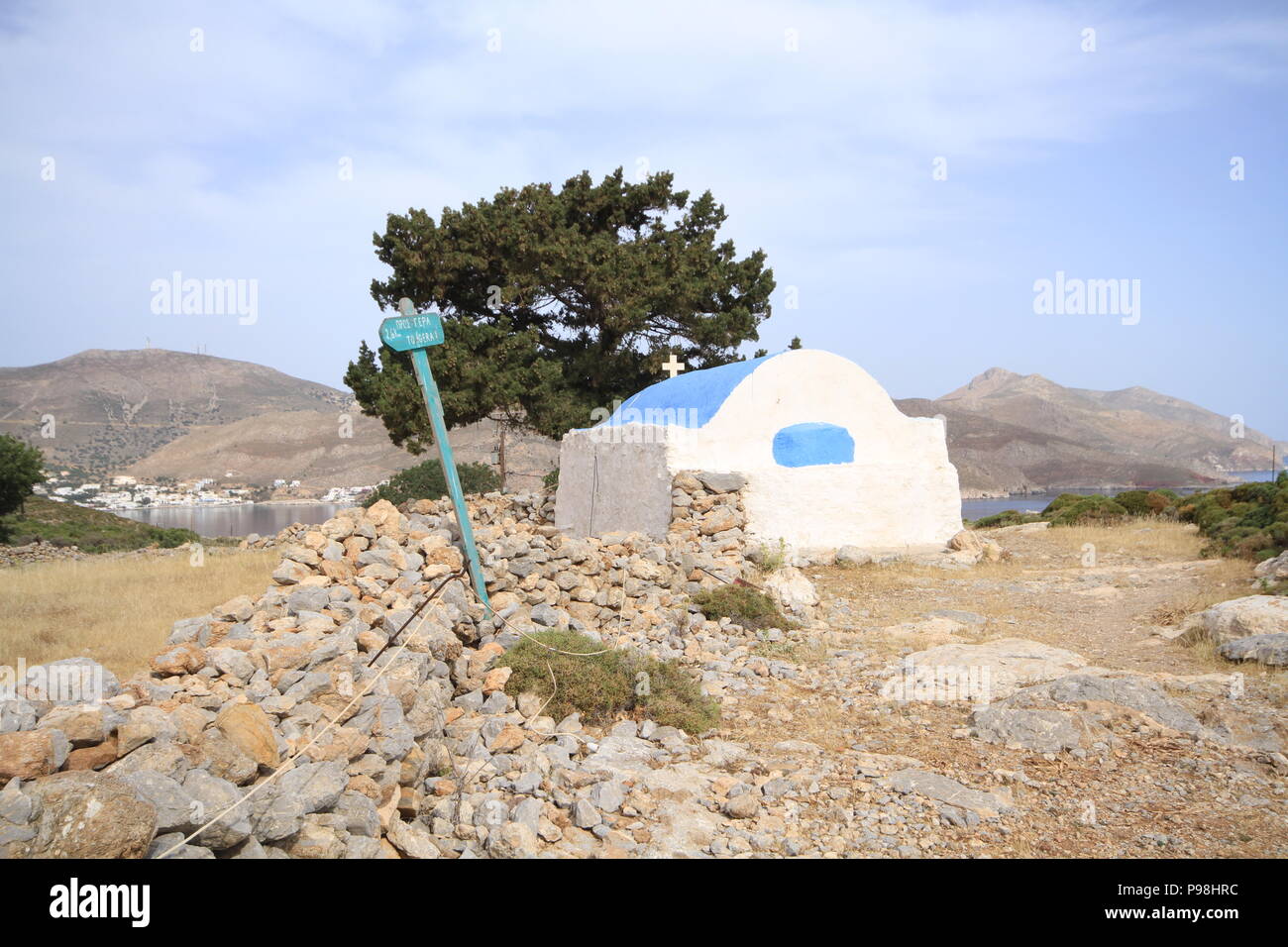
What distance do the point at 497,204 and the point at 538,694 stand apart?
1759cm

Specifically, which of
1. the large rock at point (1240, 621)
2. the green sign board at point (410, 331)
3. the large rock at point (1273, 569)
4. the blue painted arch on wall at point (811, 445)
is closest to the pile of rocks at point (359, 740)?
the green sign board at point (410, 331)

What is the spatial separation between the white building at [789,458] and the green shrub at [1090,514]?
7.07m

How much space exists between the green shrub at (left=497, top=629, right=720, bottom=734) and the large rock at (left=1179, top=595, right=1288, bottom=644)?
4773 millimetres

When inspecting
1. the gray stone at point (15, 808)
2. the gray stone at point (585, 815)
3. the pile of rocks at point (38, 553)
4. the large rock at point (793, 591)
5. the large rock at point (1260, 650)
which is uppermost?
the gray stone at point (15, 808)

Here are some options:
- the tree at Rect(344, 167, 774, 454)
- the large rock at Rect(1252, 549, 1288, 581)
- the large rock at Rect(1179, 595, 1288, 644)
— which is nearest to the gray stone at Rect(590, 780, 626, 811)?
the large rock at Rect(1179, 595, 1288, 644)

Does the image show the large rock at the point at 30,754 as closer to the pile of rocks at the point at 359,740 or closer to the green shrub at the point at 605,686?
the pile of rocks at the point at 359,740

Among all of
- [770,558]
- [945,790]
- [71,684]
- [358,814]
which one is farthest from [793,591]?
[71,684]

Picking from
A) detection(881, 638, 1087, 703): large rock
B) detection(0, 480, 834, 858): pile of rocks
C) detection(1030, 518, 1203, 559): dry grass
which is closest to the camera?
detection(0, 480, 834, 858): pile of rocks

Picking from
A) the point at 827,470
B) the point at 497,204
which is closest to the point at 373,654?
the point at 827,470

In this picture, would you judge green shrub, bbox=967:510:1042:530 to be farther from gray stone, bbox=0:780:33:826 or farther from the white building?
gray stone, bbox=0:780:33:826

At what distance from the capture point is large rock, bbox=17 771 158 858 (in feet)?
8.61

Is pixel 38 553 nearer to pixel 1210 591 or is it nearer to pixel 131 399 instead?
pixel 1210 591

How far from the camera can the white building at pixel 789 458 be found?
1166 centimetres

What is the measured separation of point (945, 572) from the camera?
11.6 m
